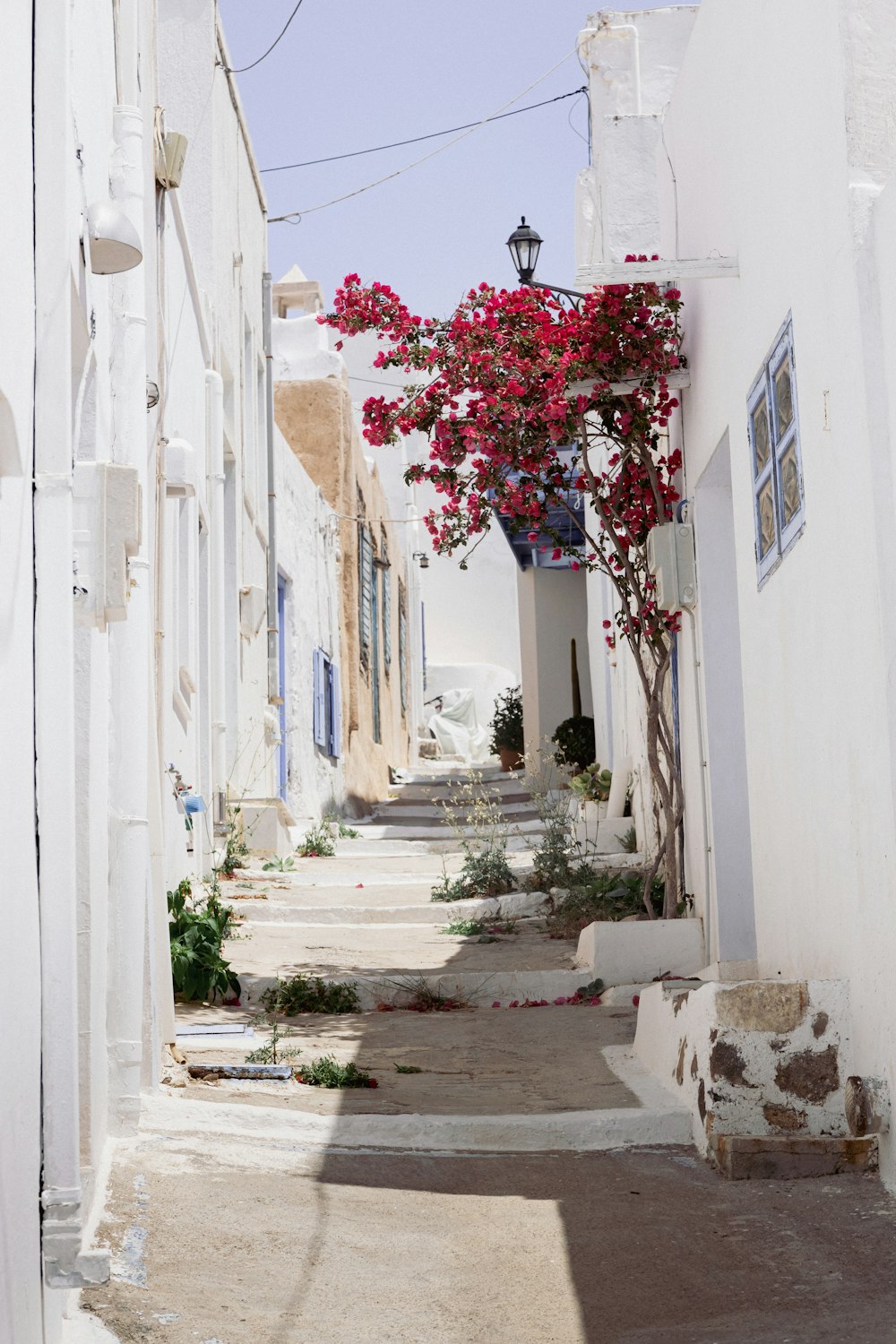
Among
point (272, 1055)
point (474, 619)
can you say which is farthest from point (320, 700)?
point (474, 619)

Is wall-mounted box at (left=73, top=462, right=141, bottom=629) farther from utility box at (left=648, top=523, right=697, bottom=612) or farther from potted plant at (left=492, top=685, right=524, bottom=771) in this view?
potted plant at (left=492, top=685, right=524, bottom=771)

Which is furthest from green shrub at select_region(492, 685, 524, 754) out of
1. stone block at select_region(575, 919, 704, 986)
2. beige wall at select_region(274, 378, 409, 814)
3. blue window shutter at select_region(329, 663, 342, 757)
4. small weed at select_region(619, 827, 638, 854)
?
stone block at select_region(575, 919, 704, 986)

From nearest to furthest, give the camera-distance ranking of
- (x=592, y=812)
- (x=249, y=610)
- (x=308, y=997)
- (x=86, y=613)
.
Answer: (x=86, y=613) < (x=308, y=997) < (x=249, y=610) < (x=592, y=812)

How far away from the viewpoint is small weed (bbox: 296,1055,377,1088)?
5848 millimetres

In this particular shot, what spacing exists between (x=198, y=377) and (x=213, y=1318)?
8.28m

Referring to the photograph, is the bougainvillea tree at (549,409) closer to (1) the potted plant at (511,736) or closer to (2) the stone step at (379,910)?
(2) the stone step at (379,910)

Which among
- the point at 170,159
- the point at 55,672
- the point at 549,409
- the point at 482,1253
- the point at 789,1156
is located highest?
the point at 170,159

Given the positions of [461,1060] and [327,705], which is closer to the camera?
[461,1060]

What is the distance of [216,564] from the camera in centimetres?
1116

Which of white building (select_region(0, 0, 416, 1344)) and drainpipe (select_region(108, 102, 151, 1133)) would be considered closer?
white building (select_region(0, 0, 416, 1344))

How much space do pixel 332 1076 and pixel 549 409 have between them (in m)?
3.85

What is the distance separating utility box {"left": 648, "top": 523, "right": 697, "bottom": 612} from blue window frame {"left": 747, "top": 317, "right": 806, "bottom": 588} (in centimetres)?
170

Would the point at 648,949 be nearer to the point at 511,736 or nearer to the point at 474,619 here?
the point at 511,736

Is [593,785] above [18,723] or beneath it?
beneath
